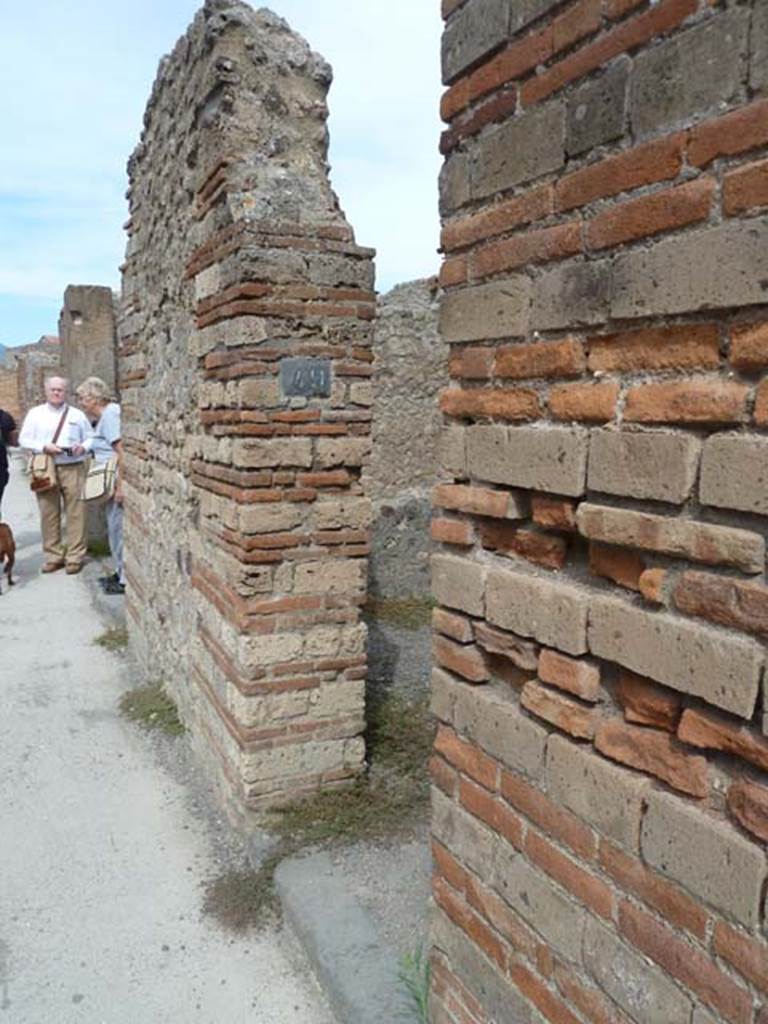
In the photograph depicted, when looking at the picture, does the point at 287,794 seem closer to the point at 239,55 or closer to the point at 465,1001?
the point at 465,1001

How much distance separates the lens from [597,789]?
1558 millimetres

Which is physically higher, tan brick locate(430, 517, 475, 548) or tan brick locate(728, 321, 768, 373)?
tan brick locate(728, 321, 768, 373)

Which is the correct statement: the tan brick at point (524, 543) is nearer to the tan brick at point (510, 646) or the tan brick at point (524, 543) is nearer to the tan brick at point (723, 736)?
the tan brick at point (510, 646)

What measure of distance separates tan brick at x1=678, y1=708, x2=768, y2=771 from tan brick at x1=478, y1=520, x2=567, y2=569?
0.42 m

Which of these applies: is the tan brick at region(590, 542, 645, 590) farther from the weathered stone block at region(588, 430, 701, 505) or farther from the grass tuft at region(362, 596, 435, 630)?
the grass tuft at region(362, 596, 435, 630)

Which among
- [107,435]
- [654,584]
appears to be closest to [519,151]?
[654,584]

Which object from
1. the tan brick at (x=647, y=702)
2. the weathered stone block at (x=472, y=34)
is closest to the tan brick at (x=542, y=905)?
the tan brick at (x=647, y=702)

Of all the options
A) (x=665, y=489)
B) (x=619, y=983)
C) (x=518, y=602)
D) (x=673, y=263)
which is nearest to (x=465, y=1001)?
(x=619, y=983)

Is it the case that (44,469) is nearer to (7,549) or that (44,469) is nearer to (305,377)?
(7,549)

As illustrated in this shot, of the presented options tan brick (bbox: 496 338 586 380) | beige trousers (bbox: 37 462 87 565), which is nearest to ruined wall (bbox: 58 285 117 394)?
beige trousers (bbox: 37 462 87 565)

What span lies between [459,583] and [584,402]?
22.2 inches

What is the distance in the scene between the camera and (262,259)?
340 centimetres

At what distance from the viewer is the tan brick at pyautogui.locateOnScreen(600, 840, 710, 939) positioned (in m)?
1.37

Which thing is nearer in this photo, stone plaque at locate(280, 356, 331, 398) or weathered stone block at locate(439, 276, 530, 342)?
weathered stone block at locate(439, 276, 530, 342)
